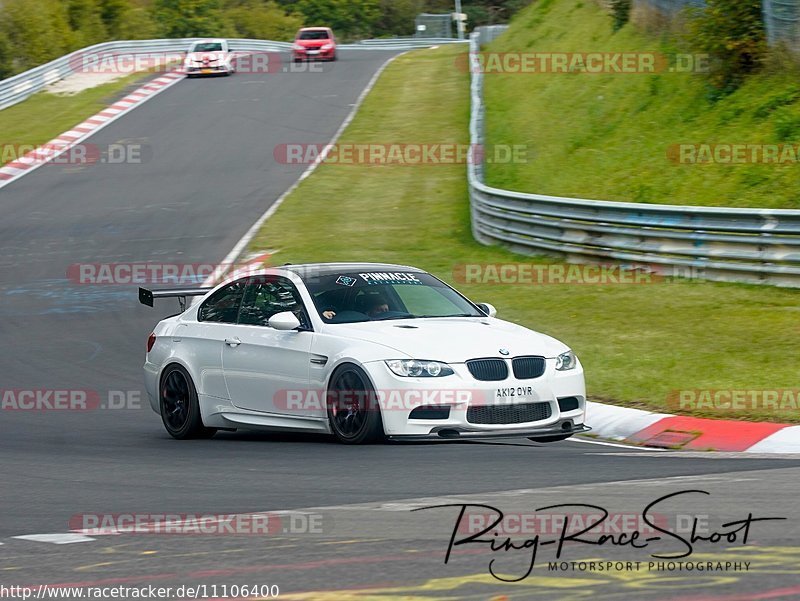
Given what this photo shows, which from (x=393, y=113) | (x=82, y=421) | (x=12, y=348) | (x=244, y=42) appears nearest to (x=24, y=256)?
(x=12, y=348)

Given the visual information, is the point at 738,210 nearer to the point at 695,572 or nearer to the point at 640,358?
the point at 640,358

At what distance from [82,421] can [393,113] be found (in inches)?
1148

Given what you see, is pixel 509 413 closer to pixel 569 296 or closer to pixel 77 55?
pixel 569 296

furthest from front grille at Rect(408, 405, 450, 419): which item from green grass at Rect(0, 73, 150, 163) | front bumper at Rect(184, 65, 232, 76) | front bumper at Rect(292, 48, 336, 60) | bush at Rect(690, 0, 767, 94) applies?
front bumper at Rect(292, 48, 336, 60)

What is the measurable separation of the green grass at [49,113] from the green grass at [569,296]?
356 inches

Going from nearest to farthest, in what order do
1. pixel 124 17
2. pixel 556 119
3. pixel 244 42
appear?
pixel 556 119 < pixel 244 42 < pixel 124 17

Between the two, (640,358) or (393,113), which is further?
(393,113)

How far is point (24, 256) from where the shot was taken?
2477cm

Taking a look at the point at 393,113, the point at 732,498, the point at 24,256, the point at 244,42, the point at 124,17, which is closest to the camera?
the point at 732,498

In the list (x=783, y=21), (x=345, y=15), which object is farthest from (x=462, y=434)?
(x=345, y=15)

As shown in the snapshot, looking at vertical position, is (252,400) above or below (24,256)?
above

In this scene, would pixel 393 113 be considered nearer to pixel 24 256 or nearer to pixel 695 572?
pixel 24 256

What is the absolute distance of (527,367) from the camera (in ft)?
31.3

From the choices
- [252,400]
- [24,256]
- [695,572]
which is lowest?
[24,256]
